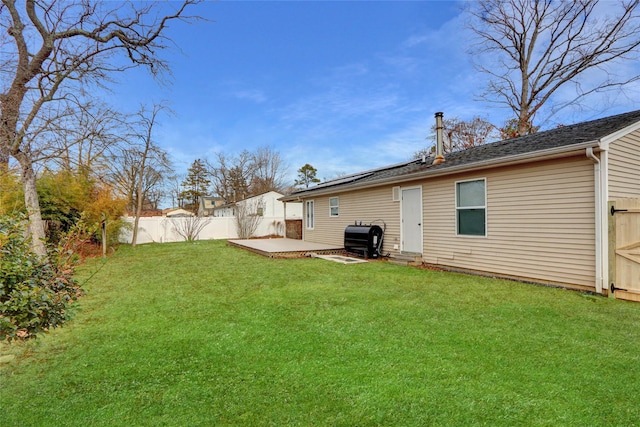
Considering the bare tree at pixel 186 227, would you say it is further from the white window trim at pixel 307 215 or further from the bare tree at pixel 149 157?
the white window trim at pixel 307 215

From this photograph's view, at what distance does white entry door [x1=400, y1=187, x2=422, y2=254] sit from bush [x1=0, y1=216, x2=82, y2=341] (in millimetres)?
7654

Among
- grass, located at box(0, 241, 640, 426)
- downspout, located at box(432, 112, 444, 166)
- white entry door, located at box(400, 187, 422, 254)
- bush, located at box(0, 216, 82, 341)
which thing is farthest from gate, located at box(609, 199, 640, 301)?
bush, located at box(0, 216, 82, 341)

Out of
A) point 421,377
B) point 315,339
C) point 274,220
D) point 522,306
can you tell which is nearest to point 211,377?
point 315,339

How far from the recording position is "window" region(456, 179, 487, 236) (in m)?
7.01

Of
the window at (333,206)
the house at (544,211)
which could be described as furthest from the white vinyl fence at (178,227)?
the house at (544,211)

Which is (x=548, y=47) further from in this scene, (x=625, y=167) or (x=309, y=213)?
(x=309, y=213)

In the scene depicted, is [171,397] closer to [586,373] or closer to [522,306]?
[586,373]

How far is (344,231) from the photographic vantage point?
11211 millimetres

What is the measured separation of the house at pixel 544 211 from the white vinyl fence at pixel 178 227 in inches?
524

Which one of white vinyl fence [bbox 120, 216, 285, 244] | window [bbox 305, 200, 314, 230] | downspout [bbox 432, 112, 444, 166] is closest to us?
downspout [bbox 432, 112, 444, 166]

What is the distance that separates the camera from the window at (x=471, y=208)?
23.0 feet

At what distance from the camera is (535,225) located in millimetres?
6062

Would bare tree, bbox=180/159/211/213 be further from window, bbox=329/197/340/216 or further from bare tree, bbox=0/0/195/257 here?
bare tree, bbox=0/0/195/257

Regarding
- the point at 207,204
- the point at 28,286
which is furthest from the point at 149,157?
the point at 207,204
